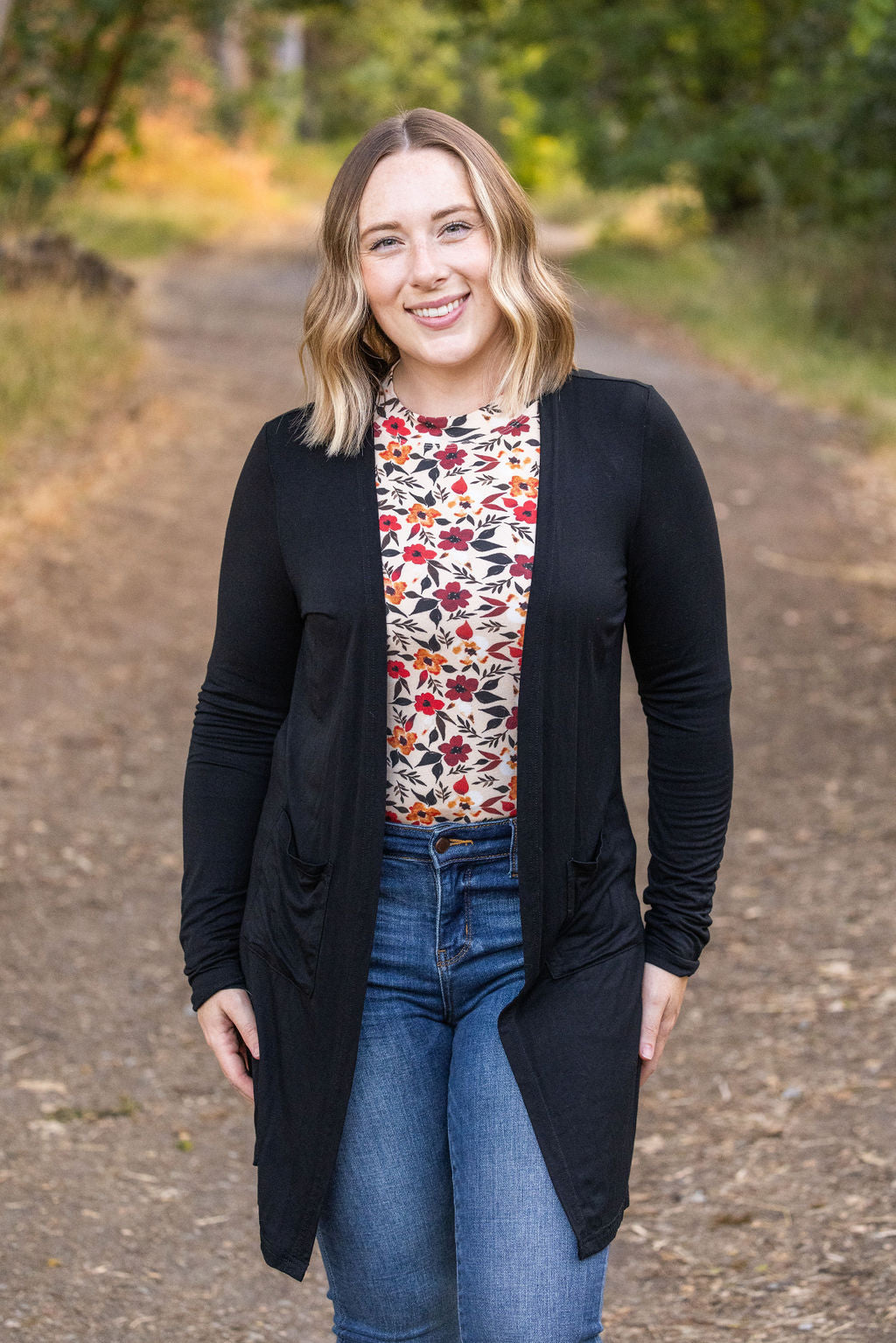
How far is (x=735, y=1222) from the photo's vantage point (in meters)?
3.26

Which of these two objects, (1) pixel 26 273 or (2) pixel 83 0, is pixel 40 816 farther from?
(2) pixel 83 0

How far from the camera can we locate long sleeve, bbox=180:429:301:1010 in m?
2.04

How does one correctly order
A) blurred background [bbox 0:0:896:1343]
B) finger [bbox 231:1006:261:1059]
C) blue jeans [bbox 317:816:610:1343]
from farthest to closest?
blurred background [bbox 0:0:896:1343] → finger [bbox 231:1006:261:1059] → blue jeans [bbox 317:816:610:1343]

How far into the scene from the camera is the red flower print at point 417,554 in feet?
6.34

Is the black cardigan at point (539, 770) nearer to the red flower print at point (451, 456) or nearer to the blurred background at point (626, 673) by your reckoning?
the red flower print at point (451, 456)

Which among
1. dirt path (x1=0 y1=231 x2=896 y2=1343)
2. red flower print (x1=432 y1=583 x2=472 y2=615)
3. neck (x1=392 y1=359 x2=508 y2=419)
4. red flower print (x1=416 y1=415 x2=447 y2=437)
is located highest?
neck (x1=392 y1=359 x2=508 y2=419)

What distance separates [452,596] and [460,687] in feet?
0.41

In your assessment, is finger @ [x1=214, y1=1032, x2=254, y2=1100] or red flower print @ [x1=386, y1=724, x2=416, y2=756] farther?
finger @ [x1=214, y1=1032, x2=254, y2=1100]

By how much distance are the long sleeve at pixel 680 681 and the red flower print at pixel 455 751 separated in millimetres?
253

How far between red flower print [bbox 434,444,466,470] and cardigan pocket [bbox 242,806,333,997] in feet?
1.72

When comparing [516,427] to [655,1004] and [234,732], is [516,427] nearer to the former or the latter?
[234,732]

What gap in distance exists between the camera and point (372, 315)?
2.15 meters

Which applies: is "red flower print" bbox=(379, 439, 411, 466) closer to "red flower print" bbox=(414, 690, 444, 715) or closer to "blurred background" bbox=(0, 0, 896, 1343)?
"red flower print" bbox=(414, 690, 444, 715)

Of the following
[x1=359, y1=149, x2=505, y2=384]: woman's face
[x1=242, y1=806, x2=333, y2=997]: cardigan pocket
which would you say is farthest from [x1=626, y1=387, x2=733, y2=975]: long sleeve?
[x1=242, y1=806, x2=333, y2=997]: cardigan pocket
